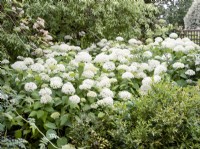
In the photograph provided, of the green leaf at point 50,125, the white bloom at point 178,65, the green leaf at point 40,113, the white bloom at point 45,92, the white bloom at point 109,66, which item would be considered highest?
the white bloom at point 45,92

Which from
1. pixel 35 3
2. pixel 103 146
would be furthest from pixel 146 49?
pixel 103 146

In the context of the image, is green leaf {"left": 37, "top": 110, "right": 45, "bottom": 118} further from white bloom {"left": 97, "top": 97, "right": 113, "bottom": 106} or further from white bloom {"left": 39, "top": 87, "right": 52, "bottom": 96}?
white bloom {"left": 97, "top": 97, "right": 113, "bottom": 106}

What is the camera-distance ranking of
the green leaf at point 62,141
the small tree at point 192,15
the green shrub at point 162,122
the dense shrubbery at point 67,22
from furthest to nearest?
the small tree at point 192,15
the dense shrubbery at point 67,22
the green leaf at point 62,141
the green shrub at point 162,122

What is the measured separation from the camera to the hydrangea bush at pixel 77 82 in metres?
2.89

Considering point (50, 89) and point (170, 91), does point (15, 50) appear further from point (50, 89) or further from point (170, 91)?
point (170, 91)

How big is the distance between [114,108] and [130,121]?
7.9 inches

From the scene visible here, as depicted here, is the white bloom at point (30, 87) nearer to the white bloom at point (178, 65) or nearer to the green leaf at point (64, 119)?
the green leaf at point (64, 119)

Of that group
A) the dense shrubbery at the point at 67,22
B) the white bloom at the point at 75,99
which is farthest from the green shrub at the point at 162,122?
the dense shrubbery at the point at 67,22

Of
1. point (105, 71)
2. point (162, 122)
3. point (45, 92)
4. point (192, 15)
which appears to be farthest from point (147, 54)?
point (192, 15)

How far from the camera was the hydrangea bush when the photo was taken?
289cm

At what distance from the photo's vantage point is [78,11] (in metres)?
4.85

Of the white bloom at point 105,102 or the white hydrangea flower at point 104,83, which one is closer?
the white bloom at point 105,102

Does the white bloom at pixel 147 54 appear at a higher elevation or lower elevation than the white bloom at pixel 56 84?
lower

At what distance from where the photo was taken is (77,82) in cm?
332
